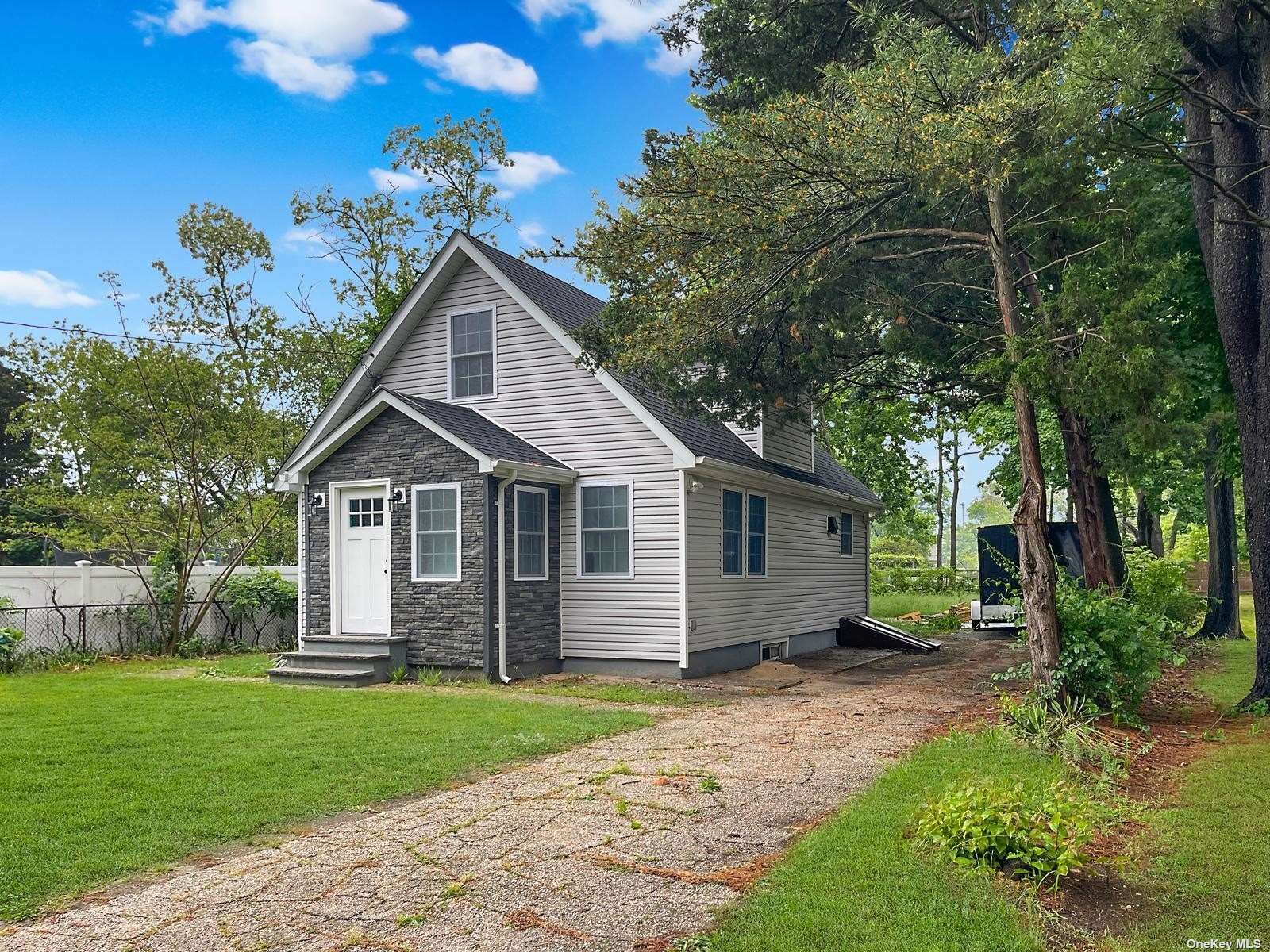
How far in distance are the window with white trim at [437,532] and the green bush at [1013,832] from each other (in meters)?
9.01

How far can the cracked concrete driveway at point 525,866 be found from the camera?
13.7 ft

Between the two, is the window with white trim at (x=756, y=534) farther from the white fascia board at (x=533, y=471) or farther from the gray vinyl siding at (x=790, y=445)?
the white fascia board at (x=533, y=471)

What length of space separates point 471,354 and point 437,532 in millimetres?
3318

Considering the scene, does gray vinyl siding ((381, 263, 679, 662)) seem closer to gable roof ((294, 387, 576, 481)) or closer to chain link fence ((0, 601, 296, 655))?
gable roof ((294, 387, 576, 481))

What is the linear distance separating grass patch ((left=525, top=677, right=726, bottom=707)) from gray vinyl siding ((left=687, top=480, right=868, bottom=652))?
1238 millimetres

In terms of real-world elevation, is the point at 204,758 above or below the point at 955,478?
below

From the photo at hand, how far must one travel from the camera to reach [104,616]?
16.8 meters

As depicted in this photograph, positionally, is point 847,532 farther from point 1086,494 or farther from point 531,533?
point 531,533

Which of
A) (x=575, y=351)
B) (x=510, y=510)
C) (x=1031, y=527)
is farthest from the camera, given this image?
(x=575, y=351)

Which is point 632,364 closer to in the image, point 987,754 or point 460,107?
point 987,754

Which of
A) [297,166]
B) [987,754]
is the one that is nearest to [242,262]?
[297,166]

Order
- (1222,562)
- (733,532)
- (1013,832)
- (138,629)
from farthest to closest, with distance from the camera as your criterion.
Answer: (1222,562) → (138,629) → (733,532) → (1013,832)

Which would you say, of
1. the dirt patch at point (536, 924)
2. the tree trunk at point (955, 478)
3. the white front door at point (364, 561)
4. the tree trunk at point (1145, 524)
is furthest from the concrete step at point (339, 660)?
the tree trunk at point (955, 478)

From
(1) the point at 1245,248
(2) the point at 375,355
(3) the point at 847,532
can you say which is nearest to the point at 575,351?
(2) the point at 375,355
